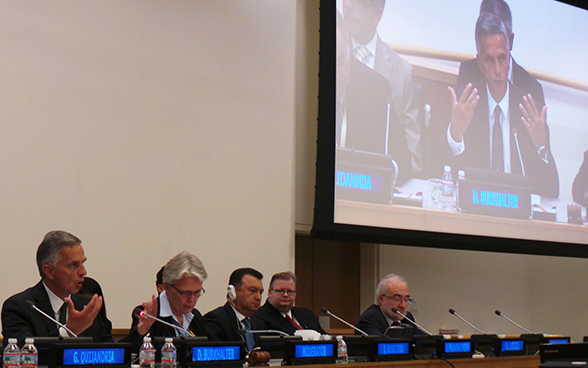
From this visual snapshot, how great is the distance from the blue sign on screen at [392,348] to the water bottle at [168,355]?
98 cm

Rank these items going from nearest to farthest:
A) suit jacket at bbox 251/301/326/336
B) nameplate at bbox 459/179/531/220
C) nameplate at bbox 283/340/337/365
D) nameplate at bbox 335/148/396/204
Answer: nameplate at bbox 283/340/337/365, suit jacket at bbox 251/301/326/336, nameplate at bbox 335/148/396/204, nameplate at bbox 459/179/531/220

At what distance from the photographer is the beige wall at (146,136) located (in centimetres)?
420

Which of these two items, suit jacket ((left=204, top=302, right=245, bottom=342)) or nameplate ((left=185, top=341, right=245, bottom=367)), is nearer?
nameplate ((left=185, top=341, right=245, bottom=367))

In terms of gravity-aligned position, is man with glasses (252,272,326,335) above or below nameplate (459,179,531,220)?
below

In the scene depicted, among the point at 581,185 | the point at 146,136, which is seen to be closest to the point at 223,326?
the point at 146,136

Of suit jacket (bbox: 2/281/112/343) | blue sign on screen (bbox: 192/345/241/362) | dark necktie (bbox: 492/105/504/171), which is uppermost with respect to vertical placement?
dark necktie (bbox: 492/105/504/171)

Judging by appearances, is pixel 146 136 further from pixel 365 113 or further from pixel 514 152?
pixel 514 152

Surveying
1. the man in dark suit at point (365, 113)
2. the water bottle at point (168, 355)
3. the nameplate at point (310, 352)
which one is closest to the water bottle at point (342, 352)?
the nameplate at point (310, 352)

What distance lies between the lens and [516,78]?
6.15 metres

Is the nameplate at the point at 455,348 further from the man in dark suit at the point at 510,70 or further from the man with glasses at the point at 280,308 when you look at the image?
the man in dark suit at the point at 510,70

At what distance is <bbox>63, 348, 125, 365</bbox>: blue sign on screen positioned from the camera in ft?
6.95

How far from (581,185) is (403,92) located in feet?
7.07

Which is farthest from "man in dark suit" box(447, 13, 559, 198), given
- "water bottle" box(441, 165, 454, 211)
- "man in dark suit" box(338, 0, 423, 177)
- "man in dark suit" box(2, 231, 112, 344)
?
"man in dark suit" box(2, 231, 112, 344)

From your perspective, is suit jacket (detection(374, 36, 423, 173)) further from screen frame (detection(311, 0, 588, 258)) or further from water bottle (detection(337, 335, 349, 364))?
water bottle (detection(337, 335, 349, 364))
